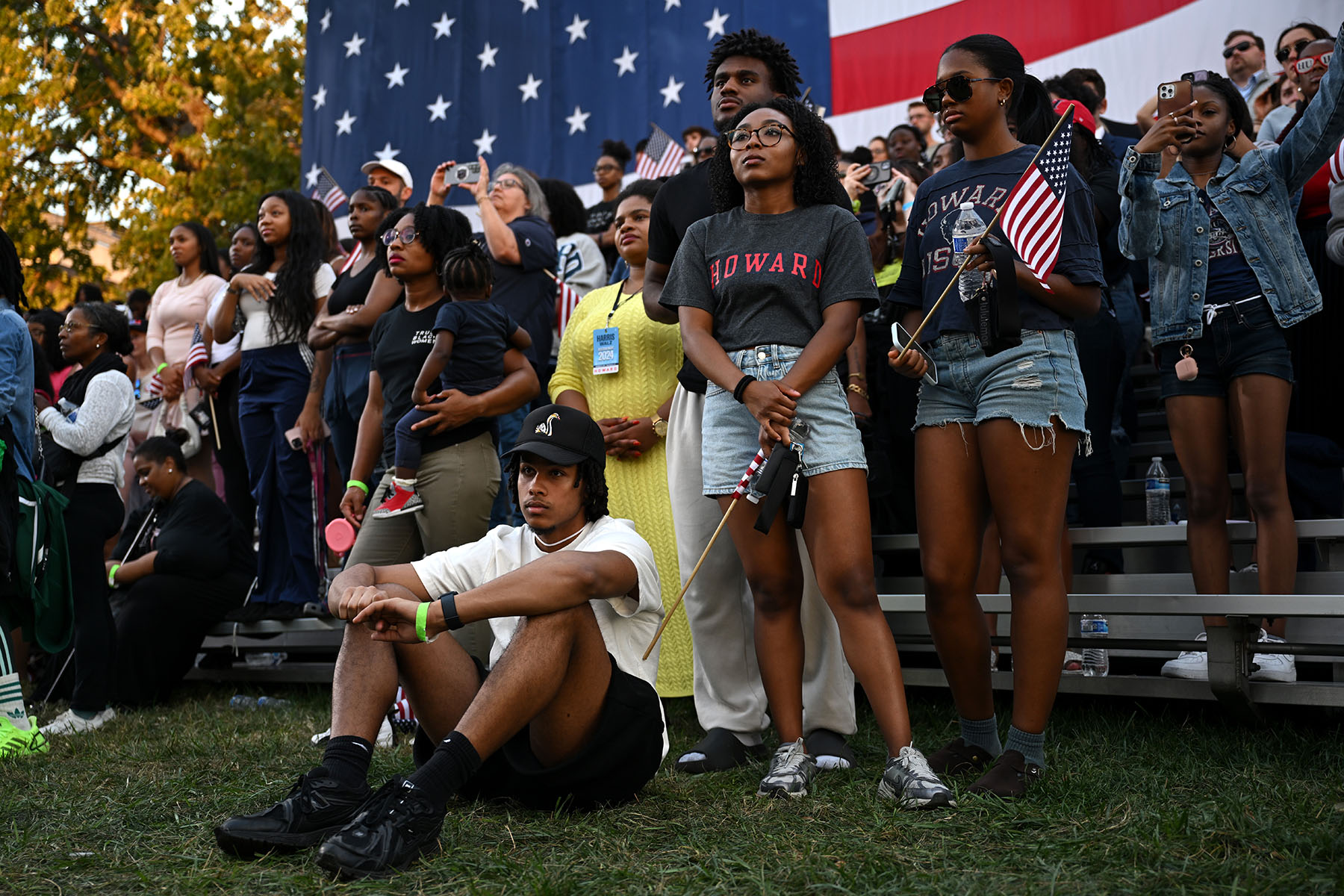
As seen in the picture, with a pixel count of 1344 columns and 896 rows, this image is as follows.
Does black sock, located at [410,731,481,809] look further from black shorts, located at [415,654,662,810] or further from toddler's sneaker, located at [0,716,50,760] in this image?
toddler's sneaker, located at [0,716,50,760]

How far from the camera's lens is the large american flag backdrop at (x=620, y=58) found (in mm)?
8953

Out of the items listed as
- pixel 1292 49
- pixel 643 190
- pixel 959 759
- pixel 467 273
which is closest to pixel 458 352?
pixel 467 273

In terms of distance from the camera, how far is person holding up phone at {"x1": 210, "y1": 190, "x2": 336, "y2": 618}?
266 inches

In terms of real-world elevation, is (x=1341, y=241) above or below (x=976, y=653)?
above

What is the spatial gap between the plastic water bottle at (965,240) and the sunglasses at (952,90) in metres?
0.31

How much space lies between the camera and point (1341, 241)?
4641 millimetres

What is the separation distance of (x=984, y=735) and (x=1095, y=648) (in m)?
1.21

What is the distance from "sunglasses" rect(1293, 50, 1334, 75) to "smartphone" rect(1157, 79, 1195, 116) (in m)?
1.32

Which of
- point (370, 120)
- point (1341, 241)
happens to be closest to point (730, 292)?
point (1341, 241)

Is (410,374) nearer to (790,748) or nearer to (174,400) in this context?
(790,748)

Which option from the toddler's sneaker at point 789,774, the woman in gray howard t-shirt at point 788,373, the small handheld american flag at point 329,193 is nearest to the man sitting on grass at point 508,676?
the toddler's sneaker at point 789,774

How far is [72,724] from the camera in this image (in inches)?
236

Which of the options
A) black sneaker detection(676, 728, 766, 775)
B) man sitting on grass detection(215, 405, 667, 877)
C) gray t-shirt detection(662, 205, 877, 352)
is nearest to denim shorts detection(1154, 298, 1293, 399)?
gray t-shirt detection(662, 205, 877, 352)

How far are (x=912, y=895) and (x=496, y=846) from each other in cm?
104
